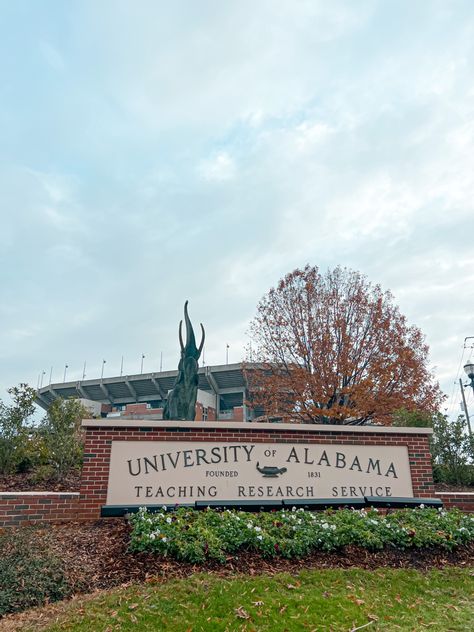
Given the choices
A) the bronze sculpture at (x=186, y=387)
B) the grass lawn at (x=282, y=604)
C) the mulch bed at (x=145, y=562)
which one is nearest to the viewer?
the grass lawn at (x=282, y=604)

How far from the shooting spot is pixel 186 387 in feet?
33.8

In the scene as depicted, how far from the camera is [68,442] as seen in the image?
987 cm

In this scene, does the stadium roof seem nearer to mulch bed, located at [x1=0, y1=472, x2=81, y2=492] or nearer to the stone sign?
mulch bed, located at [x1=0, y1=472, x2=81, y2=492]

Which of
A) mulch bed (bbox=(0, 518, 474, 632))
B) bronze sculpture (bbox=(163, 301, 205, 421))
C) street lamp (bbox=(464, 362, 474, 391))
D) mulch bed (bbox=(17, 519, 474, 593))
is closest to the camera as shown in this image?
mulch bed (bbox=(0, 518, 474, 632))

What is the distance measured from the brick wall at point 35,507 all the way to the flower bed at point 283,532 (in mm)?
1400

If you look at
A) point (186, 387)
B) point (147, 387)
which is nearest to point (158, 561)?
point (186, 387)

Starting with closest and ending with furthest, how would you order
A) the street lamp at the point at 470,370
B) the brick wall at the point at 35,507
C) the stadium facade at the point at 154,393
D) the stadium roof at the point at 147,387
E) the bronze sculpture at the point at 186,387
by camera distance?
the brick wall at the point at 35,507 < the bronze sculpture at the point at 186,387 < the street lamp at the point at 470,370 < the stadium facade at the point at 154,393 < the stadium roof at the point at 147,387

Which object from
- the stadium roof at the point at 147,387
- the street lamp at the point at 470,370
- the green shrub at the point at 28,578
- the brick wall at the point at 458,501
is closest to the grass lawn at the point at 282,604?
the green shrub at the point at 28,578

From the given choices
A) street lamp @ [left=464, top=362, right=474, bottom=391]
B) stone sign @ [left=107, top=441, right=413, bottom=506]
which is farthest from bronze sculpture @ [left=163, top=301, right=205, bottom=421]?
street lamp @ [left=464, top=362, right=474, bottom=391]

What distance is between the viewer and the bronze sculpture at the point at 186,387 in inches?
398

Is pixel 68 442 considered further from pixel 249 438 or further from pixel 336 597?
pixel 336 597

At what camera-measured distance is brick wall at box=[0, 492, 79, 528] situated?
707cm

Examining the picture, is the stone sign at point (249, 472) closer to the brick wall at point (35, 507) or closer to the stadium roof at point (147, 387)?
the brick wall at point (35, 507)

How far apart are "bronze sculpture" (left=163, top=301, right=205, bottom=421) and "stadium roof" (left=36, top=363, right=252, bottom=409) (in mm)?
44925
